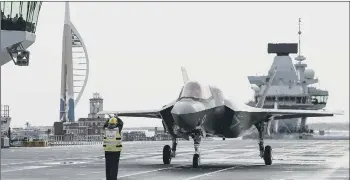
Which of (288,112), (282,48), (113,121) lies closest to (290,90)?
(282,48)

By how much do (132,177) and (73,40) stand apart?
158 m

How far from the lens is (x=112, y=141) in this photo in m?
19.2

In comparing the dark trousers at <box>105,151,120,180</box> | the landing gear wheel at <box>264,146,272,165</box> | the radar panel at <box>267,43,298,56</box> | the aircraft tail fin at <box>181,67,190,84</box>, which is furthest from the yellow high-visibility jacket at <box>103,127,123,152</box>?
the radar panel at <box>267,43,298,56</box>

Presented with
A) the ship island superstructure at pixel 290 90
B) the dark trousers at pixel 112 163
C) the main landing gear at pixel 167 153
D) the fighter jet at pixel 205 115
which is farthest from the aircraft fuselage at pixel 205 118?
the ship island superstructure at pixel 290 90

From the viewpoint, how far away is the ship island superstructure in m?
142

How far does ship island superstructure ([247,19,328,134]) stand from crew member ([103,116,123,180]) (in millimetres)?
120265

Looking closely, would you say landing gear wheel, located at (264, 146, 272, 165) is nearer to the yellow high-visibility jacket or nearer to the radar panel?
the yellow high-visibility jacket

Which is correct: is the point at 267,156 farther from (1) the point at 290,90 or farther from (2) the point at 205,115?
(1) the point at 290,90

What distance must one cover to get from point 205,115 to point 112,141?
8982 millimetres

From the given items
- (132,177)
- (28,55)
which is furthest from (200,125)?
(28,55)

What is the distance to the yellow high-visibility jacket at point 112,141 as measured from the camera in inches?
752

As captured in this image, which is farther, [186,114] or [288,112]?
[288,112]

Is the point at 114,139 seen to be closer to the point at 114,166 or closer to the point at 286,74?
the point at 114,166

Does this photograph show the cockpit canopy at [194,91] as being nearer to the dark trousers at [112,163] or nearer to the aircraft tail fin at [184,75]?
the aircraft tail fin at [184,75]
